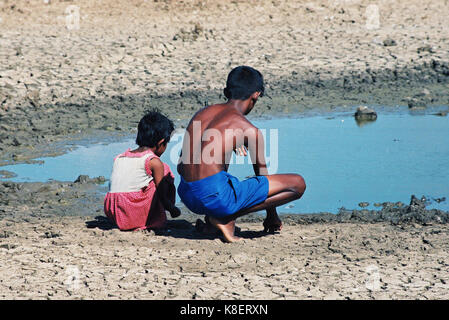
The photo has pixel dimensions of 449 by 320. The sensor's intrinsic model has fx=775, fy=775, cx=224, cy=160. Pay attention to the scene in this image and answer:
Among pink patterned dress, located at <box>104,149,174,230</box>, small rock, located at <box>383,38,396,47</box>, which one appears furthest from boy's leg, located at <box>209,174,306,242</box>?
small rock, located at <box>383,38,396,47</box>

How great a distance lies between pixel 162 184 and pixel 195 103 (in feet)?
16.0

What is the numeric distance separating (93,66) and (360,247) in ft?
21.9

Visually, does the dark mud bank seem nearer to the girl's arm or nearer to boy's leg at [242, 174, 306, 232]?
the girl's arm

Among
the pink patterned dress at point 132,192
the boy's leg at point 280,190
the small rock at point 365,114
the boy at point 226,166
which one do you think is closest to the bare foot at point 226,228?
the boy at point 226,166

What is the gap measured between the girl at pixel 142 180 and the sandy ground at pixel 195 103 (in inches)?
5.9

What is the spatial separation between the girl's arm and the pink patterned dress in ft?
0.12

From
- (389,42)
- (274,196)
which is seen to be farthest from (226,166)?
(389,42)

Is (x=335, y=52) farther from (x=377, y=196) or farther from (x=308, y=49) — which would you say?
(x=377, y=196)

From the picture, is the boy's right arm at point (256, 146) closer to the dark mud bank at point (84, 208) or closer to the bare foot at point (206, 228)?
the bare foot at point (206, 228)

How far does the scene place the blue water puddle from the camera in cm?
696

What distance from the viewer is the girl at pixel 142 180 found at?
522 cm

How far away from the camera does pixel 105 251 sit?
16.1ft

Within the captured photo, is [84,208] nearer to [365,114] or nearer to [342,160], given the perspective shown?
[342,160]

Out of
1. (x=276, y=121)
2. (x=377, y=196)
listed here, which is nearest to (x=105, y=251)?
(x=377, y=196)
